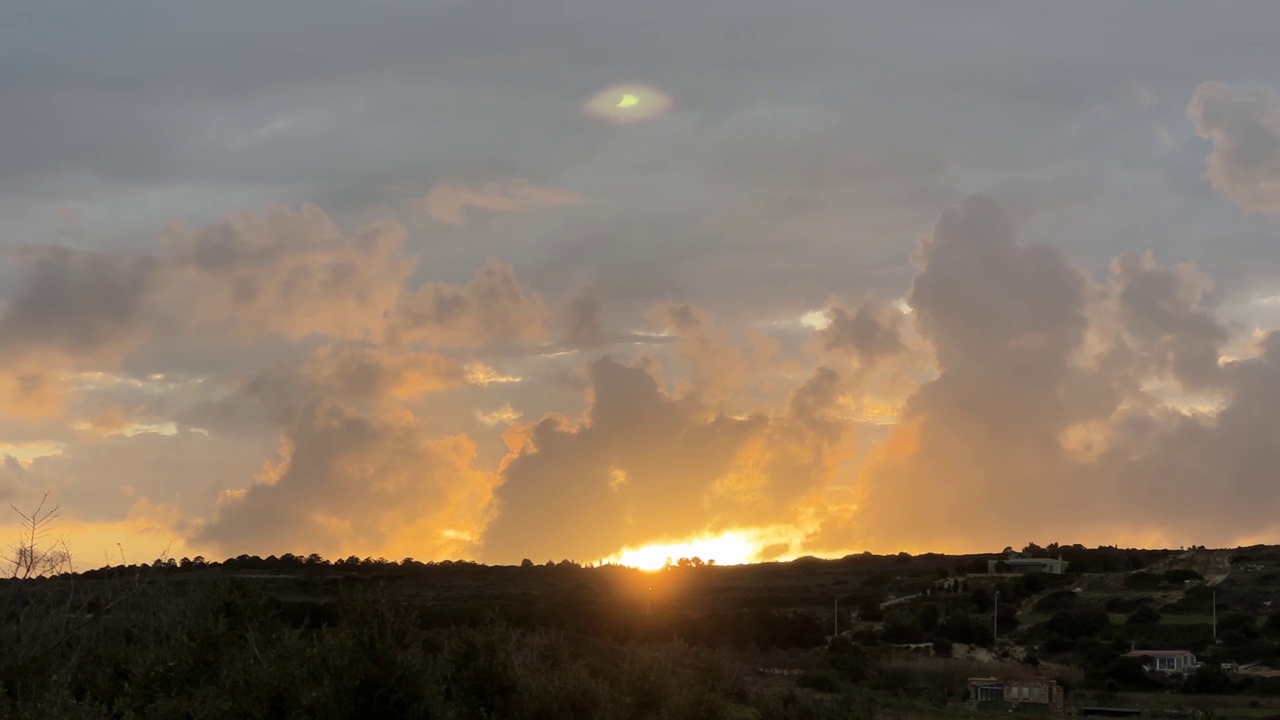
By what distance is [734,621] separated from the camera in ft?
330

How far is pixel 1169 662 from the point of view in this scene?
83.2m

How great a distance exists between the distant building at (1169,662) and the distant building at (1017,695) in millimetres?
Answer: 10396

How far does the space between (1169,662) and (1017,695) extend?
16230 mm

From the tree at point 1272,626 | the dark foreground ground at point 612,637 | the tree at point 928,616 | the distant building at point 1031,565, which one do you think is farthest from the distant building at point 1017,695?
the distant building at point 1031,565

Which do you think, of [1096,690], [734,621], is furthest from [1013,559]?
[1096,690]

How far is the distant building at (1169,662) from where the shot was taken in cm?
8219

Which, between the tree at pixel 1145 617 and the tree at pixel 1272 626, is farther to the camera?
the tree at pixel 1145 617

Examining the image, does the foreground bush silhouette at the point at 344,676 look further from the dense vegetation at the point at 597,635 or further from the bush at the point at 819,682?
the bush at the point at 819,682

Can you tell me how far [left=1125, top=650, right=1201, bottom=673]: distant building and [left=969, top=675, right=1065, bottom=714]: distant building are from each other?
34.1 ft

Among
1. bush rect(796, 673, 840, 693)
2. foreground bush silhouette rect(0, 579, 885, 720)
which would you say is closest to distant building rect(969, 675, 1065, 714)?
bush rect(796, 673, 840, 693)

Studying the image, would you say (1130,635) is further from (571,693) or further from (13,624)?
(13,624)

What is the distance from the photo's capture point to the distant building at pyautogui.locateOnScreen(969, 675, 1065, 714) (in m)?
70.8

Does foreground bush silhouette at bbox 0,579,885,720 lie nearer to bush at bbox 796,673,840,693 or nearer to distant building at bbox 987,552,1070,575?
bush at bbox 796,673,840,693

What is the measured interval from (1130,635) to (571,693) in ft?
241
